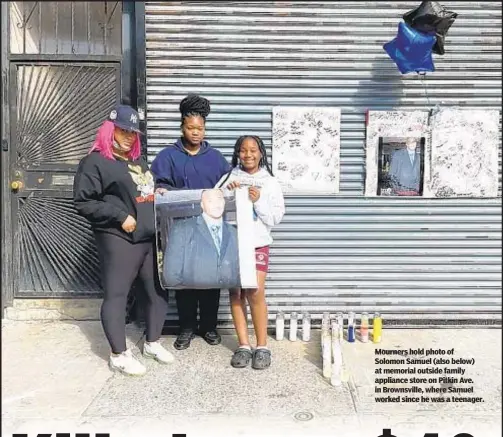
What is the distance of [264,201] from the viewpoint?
372 centimetres

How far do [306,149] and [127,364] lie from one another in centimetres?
235

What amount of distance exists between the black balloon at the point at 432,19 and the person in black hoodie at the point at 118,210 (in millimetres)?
2384

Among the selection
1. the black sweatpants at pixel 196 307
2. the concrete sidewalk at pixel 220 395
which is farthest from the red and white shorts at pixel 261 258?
the concrete sidewalk at pixel 220 395

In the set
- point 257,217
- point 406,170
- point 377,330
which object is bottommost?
point 377,330

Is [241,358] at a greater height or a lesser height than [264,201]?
lesser

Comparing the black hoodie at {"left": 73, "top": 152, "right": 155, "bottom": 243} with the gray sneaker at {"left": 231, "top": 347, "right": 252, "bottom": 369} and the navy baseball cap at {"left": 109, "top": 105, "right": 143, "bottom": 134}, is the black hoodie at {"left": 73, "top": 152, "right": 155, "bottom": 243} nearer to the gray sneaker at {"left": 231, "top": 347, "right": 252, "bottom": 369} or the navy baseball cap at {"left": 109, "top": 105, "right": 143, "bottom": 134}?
the navy baseball cap at {"left": 109, "top": 105, "right": 143, "bottom": 134}

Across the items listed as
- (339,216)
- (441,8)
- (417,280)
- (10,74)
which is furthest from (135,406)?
(441,8)

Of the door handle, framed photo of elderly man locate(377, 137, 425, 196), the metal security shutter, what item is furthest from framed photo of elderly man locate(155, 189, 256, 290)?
the door handle

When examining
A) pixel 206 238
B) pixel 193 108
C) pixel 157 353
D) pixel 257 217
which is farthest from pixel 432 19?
pixel 157 353

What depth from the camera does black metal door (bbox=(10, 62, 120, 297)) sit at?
16.0 feet

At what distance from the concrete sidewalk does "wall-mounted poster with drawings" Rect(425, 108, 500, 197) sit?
1.33 meters

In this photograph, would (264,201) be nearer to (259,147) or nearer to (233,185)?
(233,185)

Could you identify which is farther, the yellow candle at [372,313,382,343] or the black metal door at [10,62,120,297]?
the black metal door at [10,62,120,297]

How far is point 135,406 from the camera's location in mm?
3338
